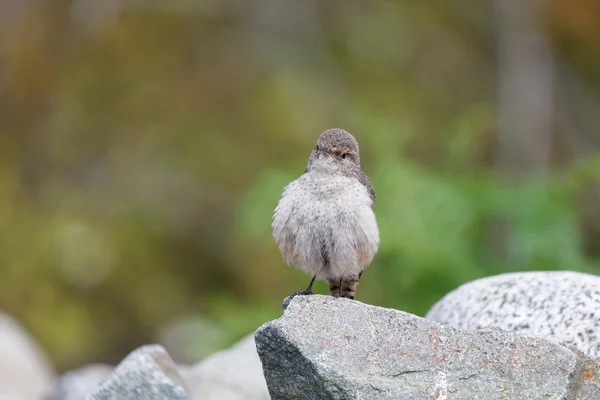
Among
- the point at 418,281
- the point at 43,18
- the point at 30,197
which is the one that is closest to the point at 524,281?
the point at 418,281

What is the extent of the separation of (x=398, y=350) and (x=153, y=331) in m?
6.88


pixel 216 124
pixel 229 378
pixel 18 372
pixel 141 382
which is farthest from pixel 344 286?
pixel 216 124

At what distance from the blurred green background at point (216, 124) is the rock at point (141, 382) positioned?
156 inches

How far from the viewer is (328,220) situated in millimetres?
4871

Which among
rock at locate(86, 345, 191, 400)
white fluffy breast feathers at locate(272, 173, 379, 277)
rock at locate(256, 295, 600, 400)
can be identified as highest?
white fluffy breast feathers at locate(272, 173, 379, 277)

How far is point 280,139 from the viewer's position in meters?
11.6

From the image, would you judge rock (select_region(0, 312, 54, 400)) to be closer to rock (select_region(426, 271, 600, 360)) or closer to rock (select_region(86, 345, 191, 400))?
rock (select_region(86, 345, 191, 400))

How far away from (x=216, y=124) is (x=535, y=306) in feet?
23.4

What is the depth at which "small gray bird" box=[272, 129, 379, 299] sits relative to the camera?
4.88 m

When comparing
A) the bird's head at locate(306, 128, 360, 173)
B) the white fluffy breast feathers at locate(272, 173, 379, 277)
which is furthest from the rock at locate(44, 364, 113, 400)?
the bird's head at locate(306, 128, 360, 173)

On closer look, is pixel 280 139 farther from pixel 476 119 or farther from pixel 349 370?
pixel 349 370

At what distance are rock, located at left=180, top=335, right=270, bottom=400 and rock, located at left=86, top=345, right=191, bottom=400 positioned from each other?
480 millimetres

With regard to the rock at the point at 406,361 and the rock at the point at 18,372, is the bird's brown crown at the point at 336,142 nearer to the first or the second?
the rock at the point at 406,361

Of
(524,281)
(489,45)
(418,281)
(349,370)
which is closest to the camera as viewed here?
(349,370)
